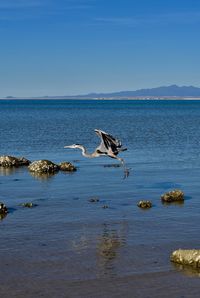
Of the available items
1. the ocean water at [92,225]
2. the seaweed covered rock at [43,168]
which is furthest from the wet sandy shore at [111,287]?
the seaweed covered rock at [43,168]

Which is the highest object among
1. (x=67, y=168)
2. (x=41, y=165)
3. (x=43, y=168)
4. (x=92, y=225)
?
(x=41, y=165)

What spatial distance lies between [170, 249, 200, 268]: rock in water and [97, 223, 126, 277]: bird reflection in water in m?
2.25

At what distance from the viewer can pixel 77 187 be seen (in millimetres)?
37562

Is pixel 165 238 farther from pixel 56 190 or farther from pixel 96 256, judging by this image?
pixel 56 190

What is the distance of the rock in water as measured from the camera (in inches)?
811

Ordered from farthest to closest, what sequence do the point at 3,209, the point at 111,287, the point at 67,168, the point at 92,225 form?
the point at 67,168
the point at 3,209
the point at 92,225
the point at 111,287

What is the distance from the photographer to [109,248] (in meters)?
23.3

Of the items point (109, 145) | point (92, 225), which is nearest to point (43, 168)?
point (109, 145)

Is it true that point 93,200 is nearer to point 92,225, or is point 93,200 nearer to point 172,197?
point 172,197

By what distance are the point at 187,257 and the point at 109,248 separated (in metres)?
3.71

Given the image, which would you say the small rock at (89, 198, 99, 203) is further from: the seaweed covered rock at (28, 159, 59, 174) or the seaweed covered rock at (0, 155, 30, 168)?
the seaweed covered rock at (0, 155, 30, 168)

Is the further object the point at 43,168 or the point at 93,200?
the point at 43,168

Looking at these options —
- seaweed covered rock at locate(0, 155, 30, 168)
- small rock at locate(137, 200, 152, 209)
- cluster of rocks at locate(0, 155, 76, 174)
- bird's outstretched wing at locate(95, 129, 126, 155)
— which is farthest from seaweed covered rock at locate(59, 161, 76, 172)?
small rock at locate(137, 200, 152, 209)

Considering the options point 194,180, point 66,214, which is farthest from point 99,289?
point 194,180
